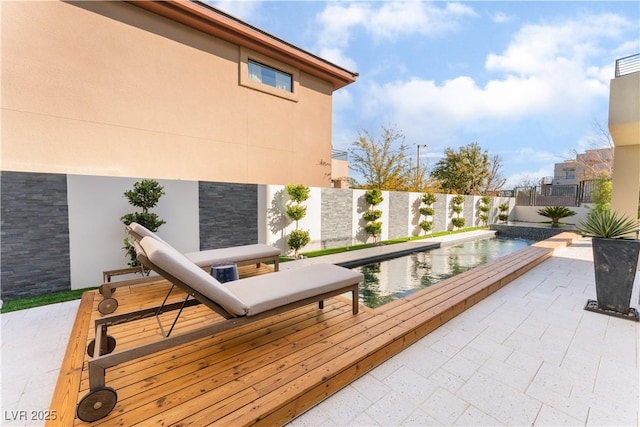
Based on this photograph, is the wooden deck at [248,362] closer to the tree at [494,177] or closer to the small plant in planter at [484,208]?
the small plant in planter at [484,208]

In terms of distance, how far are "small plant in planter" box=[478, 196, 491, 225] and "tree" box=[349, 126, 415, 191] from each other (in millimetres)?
5335

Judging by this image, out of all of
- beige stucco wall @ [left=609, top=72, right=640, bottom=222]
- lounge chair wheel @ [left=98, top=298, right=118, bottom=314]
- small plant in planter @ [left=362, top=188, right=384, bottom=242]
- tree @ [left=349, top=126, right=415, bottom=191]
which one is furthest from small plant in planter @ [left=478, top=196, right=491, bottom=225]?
lounge chair wheel @ [left=98, top=298, right=118, bottom=314]

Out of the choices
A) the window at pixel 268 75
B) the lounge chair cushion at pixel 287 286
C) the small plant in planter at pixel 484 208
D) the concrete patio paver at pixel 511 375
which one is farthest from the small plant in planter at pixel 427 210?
the lounge chair cushion at pixel 287 286

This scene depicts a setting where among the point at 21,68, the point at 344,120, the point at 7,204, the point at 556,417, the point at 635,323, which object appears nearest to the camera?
the point at 556,417

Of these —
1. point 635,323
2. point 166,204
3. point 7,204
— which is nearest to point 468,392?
Result: point 635,323

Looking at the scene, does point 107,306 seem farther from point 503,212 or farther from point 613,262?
point 503,212

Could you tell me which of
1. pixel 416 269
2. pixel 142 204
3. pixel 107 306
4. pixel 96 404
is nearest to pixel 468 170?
pixel 416 269

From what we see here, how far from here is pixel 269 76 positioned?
8.54 m

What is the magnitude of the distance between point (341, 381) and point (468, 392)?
0.90m

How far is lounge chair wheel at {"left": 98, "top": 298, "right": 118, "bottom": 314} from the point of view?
2.85 metres

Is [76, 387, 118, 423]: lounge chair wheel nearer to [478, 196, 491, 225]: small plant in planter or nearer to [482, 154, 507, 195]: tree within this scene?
[478, 196, 491, 225]: small plant in planter

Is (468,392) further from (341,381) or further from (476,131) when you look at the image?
(476,131)

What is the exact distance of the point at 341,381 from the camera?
6.33ft

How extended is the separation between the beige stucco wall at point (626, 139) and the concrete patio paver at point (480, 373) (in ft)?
16.8
